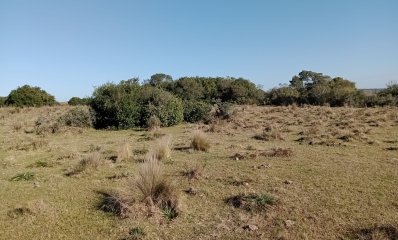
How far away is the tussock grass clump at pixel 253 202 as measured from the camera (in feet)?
19.3

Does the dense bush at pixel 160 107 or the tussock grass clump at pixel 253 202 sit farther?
the dense bush at pixel 160 107

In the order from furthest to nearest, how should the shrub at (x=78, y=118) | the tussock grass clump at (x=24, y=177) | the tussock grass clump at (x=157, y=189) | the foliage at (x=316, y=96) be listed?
the foliage at (x=316, y=96)
the shrub at (x=78, y=118)
the tussock grass clump at (x=24, y=177)
the tussock grass clump at (x=157, y=189)

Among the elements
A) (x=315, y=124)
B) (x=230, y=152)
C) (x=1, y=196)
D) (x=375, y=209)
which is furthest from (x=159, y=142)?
(x=315, y=124)

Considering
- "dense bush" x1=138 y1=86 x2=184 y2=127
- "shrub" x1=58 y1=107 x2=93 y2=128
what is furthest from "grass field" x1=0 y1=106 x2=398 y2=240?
"dense bush" x1=138 y1=86 x2=184 y2=127

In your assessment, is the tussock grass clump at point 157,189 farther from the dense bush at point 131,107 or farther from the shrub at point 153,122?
the dense bush at point 131,107

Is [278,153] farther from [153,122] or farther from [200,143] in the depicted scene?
[153,122]

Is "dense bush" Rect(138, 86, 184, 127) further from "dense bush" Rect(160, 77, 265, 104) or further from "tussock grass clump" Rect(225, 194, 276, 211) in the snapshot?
"dense bush" Rect(160, 77, 265, 104)

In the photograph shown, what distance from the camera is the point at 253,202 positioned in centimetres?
593

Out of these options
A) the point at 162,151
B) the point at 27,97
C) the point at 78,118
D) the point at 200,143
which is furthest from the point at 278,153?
the point at 27,97

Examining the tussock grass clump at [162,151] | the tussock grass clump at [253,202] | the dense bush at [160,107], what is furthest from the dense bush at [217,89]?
the tussock grass clump at [253,202]

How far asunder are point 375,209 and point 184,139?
8132 mm

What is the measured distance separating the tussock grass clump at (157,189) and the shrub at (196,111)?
41.7ft

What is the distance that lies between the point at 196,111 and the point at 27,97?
28362 millimetres

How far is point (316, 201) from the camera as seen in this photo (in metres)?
6.12
